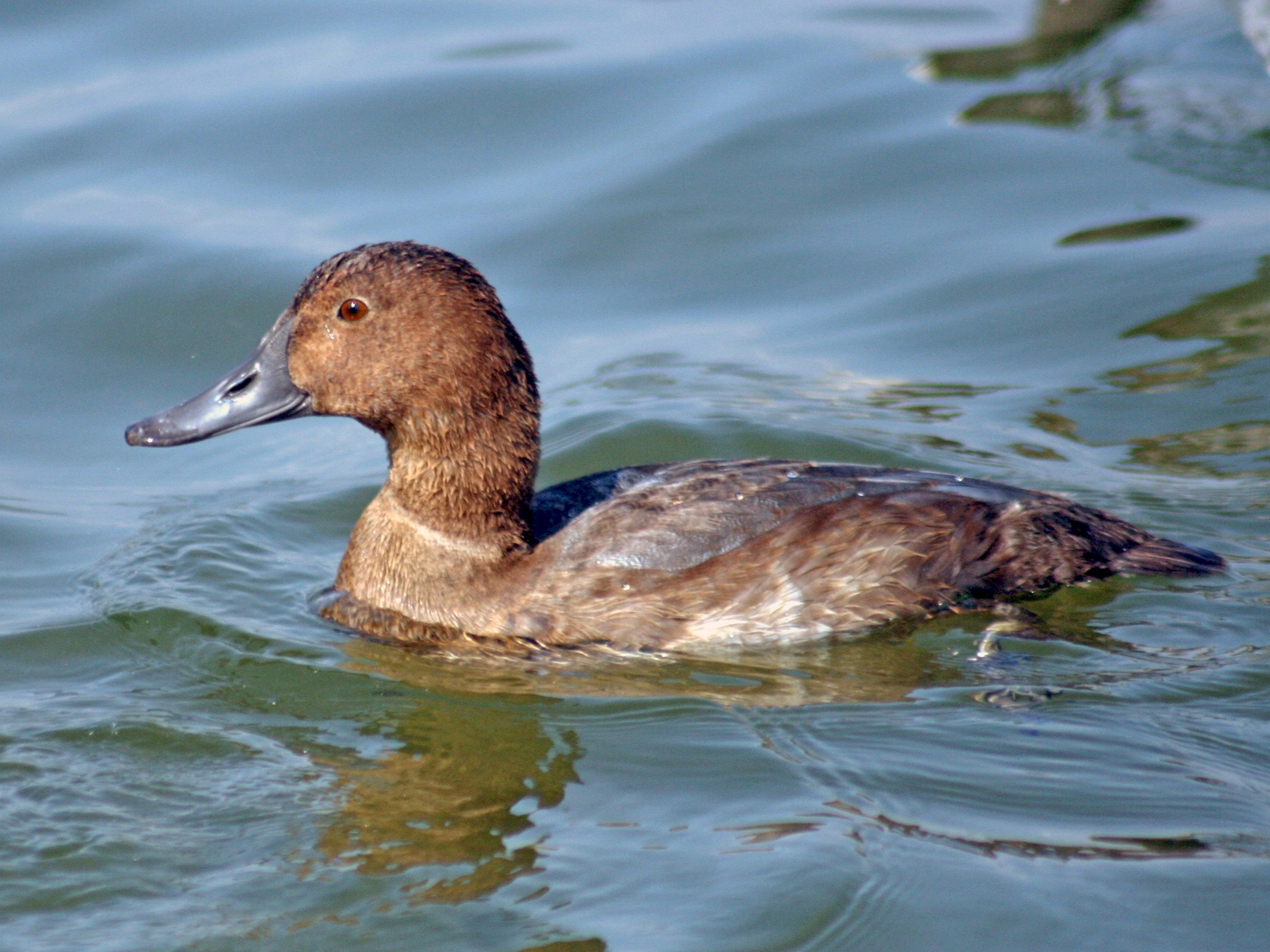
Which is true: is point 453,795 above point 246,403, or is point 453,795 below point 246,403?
below

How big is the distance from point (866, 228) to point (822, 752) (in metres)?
5.63

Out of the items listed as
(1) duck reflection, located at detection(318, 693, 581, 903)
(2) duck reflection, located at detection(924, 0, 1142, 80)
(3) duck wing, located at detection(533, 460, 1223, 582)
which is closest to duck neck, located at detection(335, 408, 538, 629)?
(3) duck wing, located at detection(533, 460, 1223, 582)

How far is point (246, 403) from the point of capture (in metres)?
6.14

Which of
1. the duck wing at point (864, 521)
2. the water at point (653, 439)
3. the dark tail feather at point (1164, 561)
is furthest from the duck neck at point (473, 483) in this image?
the dark tail feather at point (1164, 561)

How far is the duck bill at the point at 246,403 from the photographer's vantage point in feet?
20.0

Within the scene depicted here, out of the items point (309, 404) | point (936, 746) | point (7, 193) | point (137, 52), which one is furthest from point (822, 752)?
point (137, 52)

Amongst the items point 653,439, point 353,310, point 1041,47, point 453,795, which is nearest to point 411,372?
point 353,310

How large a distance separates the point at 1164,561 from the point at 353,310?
3.17m

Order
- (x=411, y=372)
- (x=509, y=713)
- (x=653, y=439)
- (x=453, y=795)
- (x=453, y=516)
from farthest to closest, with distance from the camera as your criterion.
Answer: (x=653, y=439)
(x=453, y=516)
(x=411, y=372)
(x=509, y=713)
(x=453, y=795)

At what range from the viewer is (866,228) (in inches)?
398

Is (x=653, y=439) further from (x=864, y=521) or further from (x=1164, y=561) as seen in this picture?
(x=1164, y=561)

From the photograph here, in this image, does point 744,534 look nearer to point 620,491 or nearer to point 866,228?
point 620,491

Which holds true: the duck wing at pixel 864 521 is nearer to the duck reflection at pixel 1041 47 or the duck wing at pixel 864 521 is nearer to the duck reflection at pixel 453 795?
the duck reflection at pixel 453 795

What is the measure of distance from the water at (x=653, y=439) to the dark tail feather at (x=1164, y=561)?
7 cm
